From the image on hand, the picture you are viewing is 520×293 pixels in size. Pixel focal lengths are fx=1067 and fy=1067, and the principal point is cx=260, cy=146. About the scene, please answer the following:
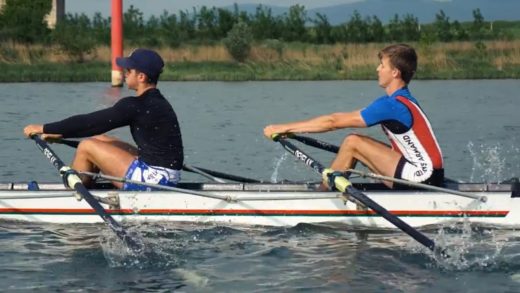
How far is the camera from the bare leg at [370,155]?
35.0 ft

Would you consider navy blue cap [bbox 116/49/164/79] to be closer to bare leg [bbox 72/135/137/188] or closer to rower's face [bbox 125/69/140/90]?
rower's face [bbox 125/69/140/90]

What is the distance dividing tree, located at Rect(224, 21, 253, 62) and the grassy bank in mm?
391

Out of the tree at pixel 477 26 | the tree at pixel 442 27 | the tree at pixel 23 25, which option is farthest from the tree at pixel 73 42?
the tree at pixel 477 26

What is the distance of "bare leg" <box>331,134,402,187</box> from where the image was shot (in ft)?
35.0

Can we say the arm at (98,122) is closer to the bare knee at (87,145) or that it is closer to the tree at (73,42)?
the bare knee at (87,145)

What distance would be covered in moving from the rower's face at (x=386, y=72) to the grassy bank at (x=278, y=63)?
34362mm

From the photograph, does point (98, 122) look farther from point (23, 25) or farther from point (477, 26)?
point (477, 26)

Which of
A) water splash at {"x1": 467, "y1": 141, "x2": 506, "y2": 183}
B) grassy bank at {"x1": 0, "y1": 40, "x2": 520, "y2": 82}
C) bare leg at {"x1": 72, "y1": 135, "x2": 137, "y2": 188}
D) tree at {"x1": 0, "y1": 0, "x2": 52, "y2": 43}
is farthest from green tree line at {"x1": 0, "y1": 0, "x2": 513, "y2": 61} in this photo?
bare leg at {"x1": 72, "y1": 135, "x2": 137, "y2": 188}

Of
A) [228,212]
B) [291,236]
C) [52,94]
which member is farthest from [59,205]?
[52,94]

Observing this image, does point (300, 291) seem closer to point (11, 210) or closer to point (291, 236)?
point (291, 236)

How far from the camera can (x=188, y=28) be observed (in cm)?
6116

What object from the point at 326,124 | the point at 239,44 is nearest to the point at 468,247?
the point at 326,124

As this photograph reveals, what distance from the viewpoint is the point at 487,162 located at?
1836 centimetres

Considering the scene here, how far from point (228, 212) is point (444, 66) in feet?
127
